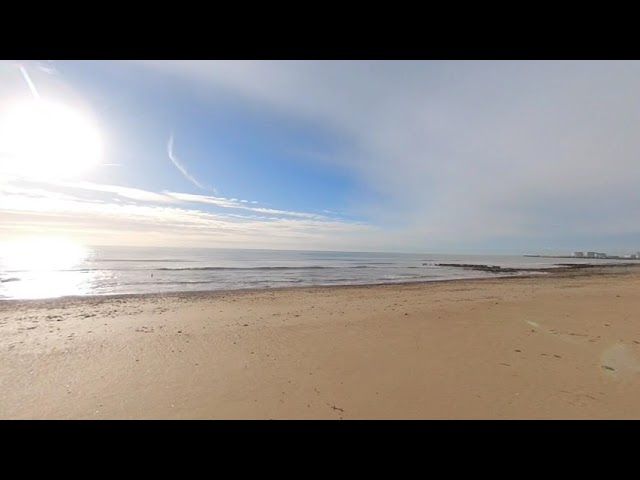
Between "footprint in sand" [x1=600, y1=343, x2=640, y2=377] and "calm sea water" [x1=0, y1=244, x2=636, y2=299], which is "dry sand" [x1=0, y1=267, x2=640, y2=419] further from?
"calm sea water" [x1=0, y1=244, x2=636, y2=299]

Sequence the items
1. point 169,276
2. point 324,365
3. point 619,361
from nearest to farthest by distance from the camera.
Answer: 1. point 619,361
2. point 324,365
3. point 169,276

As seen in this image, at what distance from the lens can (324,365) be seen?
5.95 m

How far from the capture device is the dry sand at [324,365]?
13.9ft

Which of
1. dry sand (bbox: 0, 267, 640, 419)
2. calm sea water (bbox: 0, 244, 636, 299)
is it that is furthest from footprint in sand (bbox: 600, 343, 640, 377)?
calm sea water (bbox: 0, 244, 636, 299)

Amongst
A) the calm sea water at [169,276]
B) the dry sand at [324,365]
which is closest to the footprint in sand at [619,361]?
the dry sand at [324,365]

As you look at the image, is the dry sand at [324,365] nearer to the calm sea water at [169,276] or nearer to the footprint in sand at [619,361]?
the footprint in sand at [619,361]

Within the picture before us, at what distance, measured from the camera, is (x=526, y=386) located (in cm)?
480

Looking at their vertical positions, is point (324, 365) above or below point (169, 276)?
above

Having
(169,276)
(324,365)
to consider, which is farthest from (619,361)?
(169,276)

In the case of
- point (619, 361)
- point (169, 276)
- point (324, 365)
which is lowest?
point (169, 276)

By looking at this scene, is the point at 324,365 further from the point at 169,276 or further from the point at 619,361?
the point at 169,276

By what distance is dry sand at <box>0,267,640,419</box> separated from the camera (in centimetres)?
423
